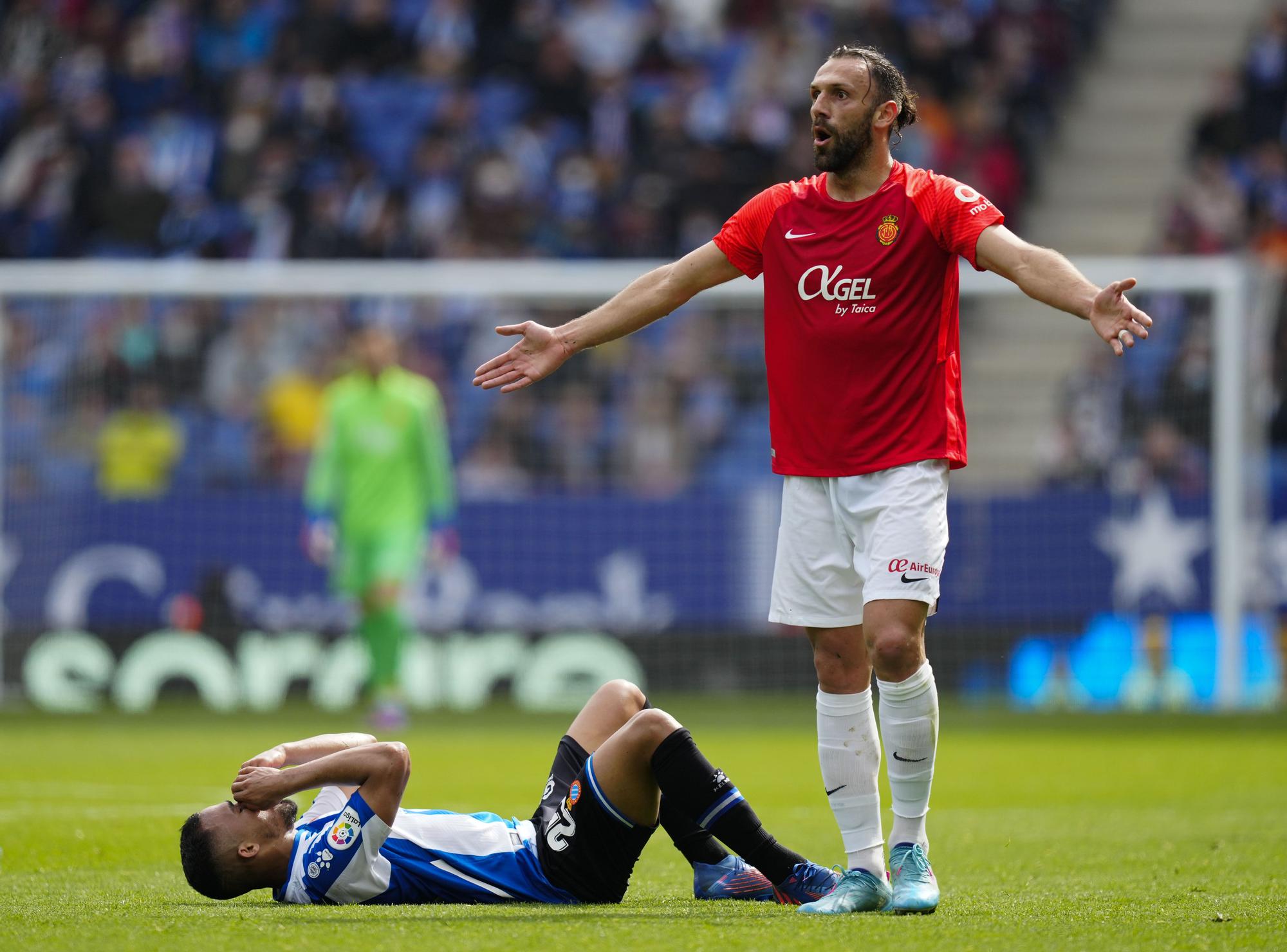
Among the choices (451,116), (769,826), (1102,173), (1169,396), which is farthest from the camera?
(1102,173)

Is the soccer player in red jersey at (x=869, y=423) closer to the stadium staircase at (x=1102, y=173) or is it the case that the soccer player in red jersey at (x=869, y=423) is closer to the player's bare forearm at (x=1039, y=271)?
the player's bare forearm at (x=1039, y=271)

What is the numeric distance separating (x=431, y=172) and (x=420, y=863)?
47.3 feet

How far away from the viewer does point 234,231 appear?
61.8 feet

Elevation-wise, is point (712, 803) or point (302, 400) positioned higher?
point (302, 400)

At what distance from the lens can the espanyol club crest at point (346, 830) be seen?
17.1ft

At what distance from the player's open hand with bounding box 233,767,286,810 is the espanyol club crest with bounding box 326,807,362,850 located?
177mm

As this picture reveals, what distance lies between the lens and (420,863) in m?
5.44

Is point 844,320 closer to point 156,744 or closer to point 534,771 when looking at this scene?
point 534,771

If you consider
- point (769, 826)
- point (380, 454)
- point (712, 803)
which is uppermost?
point (380, 454)

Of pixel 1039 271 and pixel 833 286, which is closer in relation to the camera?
pixel 1039 271

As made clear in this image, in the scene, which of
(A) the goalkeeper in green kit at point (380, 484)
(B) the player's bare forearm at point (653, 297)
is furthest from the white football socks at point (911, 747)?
(A) the goalkeeper in green kit at point (380, 484)

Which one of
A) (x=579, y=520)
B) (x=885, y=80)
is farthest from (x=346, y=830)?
(x=579, y=520)

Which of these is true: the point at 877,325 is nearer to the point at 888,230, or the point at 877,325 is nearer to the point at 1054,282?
the point at 888,230

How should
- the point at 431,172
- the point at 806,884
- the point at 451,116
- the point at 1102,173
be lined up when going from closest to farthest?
the point at 806,884 < the point at 431,172 < the point at 451,116 < the point at 1102,173
